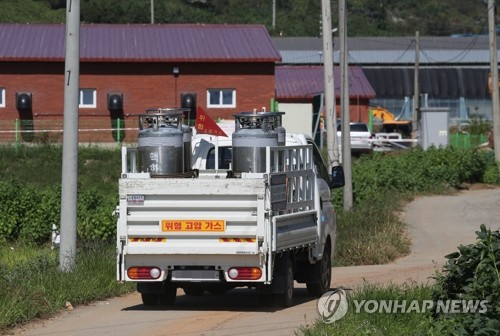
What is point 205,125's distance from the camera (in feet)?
47.6

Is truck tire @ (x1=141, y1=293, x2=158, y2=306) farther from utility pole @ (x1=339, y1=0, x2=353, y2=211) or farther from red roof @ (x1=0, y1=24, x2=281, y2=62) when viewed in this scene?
red roof @ (x1=0, y1=24, x2=281, y2=62)

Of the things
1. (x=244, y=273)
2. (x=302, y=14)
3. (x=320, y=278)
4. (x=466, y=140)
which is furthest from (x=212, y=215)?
(x=302, y=14)

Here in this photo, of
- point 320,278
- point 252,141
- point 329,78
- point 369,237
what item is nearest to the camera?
point 252,141

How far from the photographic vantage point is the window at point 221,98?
50.8 meters

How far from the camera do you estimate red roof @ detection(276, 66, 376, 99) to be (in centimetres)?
6191

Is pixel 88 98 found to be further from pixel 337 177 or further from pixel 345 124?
pixel 337 177

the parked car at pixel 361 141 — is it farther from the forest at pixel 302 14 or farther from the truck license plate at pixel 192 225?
the truck license plate at pixel 192 225

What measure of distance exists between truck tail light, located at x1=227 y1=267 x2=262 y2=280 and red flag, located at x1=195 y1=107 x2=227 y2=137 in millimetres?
2286

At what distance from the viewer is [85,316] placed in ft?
42.5

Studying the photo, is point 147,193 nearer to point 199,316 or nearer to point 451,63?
point 199,316

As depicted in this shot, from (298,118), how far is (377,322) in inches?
1682

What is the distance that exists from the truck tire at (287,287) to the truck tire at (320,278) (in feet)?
4.35

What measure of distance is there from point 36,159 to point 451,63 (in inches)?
1989

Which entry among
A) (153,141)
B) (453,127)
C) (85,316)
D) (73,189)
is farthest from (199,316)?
(453,127)
